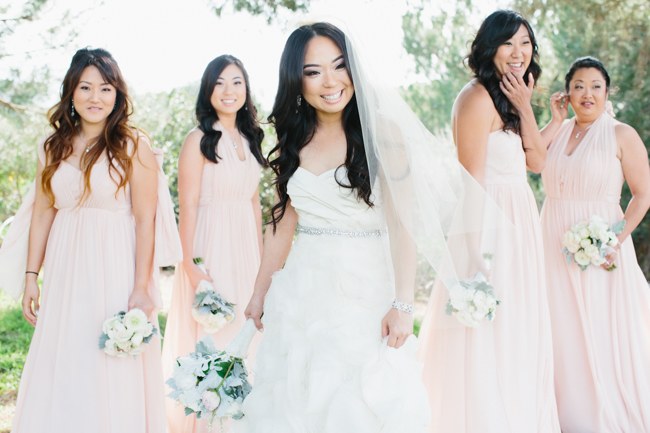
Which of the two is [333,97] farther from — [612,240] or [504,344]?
[612,240]

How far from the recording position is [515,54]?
4441mm

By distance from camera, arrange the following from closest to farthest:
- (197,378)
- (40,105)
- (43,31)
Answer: (197,378)
(43,31)
(40,105)

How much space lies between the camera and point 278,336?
11.3ft

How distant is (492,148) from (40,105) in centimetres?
600

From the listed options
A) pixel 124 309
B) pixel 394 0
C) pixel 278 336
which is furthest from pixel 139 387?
pixel 394 0

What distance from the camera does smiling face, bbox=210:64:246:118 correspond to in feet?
17.5

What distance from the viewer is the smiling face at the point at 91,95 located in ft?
14.4

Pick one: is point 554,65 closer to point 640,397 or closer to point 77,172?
point 640,397

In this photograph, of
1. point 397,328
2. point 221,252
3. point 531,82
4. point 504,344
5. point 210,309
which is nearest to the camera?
point 397,328

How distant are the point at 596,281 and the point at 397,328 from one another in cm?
283

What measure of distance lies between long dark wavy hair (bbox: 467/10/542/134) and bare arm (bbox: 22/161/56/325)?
272 centimetres

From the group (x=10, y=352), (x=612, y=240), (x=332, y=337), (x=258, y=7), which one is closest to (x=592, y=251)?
(x=612, y=240)

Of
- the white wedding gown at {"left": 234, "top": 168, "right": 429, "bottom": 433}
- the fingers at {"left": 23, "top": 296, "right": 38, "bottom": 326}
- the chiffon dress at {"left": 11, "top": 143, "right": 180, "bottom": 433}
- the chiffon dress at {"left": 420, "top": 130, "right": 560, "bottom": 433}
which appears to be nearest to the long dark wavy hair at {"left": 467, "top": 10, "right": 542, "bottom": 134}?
the chiffon dress at {"left": 420, "top": 130, "right": 560, "bottom": 433}

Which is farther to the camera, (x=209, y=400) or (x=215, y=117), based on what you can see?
(x=215, y=117)
